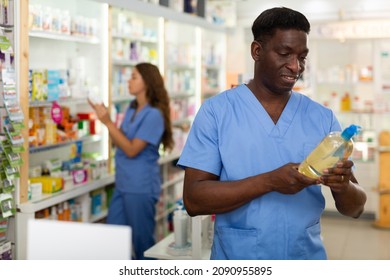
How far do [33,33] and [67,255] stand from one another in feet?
9.26

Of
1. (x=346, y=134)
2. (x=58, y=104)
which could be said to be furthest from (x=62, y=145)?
(x=346, y=134)

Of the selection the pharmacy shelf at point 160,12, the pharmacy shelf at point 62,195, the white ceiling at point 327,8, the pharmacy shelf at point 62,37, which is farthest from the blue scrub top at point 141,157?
the white ceiling at point 327,8

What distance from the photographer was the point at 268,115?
1914 millimetres

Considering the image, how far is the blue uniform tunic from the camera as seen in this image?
165 inches

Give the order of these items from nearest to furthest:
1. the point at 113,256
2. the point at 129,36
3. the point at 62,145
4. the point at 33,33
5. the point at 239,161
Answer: the point at 113,256
the point at 239,161
the point at 33,33
the point at 62,145
the point at 129,36

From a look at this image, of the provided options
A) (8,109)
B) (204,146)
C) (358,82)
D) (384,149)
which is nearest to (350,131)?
(204,146)

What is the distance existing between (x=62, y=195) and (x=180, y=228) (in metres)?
1.16

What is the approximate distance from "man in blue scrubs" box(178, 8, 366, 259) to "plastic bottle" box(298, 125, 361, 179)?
157 millimetres

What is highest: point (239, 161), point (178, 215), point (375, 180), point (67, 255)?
point (239, 161)

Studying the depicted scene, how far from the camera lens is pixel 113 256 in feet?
4.01

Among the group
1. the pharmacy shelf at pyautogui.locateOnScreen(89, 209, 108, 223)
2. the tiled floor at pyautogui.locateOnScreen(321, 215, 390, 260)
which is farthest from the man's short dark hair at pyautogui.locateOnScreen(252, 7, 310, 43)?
the tiled floor at pyautogui.locateOnScreen(321, 215, 390, 260)

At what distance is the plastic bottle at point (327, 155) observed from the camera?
1.62 m

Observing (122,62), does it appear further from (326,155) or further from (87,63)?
(326,155)

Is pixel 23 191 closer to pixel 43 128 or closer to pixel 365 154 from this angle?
pixel 43 128
